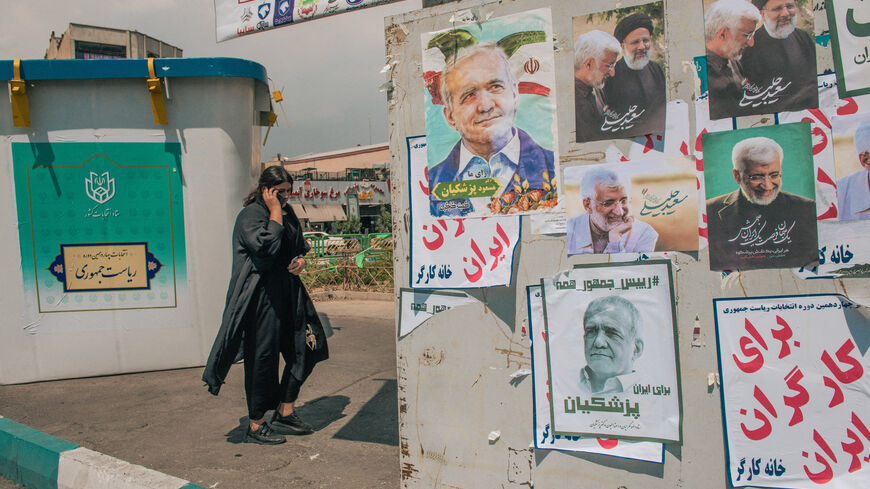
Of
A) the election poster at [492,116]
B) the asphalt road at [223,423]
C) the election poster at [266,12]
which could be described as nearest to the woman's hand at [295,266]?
the asphalt road at [223,423]

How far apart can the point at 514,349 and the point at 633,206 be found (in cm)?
72

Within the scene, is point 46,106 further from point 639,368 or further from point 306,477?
point 639,368

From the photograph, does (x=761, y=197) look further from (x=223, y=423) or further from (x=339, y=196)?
(x=339, y=196)

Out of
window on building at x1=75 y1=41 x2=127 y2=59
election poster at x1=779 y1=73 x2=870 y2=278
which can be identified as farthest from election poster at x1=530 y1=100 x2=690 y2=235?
window on building at x1=75 y1=41 x2=127 y2=59

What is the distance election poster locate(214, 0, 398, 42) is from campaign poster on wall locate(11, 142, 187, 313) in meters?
1.86

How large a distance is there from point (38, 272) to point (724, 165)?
5.95 m

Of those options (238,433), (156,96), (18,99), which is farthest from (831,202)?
(18,99)

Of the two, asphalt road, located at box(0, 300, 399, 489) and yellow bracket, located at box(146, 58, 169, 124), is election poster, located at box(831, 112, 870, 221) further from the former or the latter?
yellow bracket, located at box(146, 58, 169, 124)

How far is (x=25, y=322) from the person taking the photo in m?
5.73

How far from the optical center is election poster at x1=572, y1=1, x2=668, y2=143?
2178 mm

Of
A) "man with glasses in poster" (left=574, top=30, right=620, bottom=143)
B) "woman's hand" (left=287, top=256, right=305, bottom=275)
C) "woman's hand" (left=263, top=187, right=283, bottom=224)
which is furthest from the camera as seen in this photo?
"woman's hand" (left=287, top=256, right=305, bottom=275)

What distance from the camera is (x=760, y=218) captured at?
6.69 ft

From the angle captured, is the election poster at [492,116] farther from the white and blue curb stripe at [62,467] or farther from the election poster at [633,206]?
the white and blue curb stripe at [62,467]

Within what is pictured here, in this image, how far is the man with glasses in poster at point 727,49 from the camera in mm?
2031
